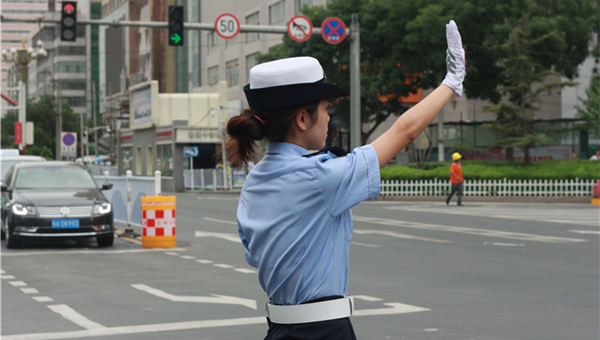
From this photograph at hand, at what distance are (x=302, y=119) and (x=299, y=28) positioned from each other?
1837 centimetres

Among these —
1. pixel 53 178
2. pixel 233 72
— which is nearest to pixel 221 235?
pixel 53 178

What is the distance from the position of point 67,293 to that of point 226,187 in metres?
33.7

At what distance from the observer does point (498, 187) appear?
28.4 m

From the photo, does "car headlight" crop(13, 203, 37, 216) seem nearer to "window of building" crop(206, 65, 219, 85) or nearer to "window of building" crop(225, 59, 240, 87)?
"window of building" crop(225, 59, 240, 87)

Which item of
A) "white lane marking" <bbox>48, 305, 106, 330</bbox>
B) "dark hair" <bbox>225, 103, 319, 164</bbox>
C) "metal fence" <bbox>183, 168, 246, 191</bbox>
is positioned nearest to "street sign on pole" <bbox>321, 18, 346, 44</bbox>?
"white lane marking" <bbox>48, 305, 106, 330</bbox>

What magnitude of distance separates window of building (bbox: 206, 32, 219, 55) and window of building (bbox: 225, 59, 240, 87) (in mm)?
3414

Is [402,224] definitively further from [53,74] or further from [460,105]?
[53,74]

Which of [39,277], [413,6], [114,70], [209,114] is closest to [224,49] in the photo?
[209,114]

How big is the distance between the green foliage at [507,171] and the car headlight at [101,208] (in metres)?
16.9

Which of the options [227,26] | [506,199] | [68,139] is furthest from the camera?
[68,139]

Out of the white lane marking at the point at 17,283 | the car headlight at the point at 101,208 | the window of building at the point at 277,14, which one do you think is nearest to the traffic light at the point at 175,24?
the car headlight at the point at 101,208

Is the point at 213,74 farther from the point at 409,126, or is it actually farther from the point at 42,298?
the point at 409,126

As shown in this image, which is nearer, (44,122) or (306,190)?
(306,190)

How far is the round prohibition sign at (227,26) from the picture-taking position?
19.6m
